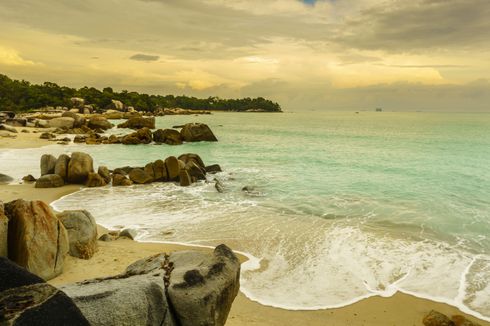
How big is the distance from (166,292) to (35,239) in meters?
4.38

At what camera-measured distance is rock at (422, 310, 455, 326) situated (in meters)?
7.49

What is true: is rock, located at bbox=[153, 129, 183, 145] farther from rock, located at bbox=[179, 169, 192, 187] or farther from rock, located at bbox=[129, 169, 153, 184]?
rock, located at bbox=[179, 169, 192, 187]

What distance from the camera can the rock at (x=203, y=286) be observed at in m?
5.27

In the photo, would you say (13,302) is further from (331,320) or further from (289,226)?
(289,226)

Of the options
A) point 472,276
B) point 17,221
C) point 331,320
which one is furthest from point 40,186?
point 472,276

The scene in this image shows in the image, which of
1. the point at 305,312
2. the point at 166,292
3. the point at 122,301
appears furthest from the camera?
the point at 305,312

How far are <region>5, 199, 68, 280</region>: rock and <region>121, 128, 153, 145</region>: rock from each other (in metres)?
36.9

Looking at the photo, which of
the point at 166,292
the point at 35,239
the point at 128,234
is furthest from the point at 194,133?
the point at 166,292

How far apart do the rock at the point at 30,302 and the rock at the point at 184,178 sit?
1798 cm

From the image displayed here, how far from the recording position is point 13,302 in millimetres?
3443

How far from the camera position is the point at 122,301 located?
4.73 meters

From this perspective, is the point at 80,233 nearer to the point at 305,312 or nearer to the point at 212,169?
the point at 305,312

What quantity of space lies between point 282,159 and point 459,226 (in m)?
21.5

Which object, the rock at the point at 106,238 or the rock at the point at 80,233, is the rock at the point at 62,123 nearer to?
the rock at the point at 106,238
